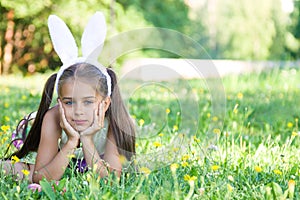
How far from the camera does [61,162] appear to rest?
6.91 ft

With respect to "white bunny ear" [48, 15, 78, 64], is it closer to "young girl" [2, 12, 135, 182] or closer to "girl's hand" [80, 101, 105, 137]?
"young girl" [2, 12, 135, 182]

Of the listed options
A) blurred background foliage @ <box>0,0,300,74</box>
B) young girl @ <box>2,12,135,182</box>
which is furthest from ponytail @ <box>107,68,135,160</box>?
blurred background foliage @ <box>0,0,300,74</box>

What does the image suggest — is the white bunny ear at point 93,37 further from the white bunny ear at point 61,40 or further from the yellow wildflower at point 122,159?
the yellow wildflower at point 122,159

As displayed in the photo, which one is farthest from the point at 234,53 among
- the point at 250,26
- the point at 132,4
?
the point at 132,4

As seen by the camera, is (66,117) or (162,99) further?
(162,99)

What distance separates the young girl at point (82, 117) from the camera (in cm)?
210

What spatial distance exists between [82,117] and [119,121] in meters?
0.20

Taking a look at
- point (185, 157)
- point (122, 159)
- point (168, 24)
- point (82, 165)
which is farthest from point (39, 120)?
point (168, 24)

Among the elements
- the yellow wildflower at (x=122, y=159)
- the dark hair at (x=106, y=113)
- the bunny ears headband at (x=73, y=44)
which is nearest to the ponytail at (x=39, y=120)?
the dark hair at (x=106, y=113)

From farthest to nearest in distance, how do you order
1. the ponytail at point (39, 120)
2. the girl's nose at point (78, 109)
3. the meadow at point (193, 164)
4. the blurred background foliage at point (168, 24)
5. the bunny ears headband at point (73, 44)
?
the blurred background foliage at point (168, 24)
the ponytail at point (39, 120)
the bunny ears headband at point (73, 44)
the girl's nose at point (78, 109)
the meadow at point (193, 164)

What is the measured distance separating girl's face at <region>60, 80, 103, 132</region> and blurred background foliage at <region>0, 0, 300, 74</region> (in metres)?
6.68

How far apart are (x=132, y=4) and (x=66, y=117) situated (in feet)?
27.0

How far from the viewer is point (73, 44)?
7.25ft

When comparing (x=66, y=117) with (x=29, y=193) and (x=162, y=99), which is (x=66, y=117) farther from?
(x=162, y=99)
